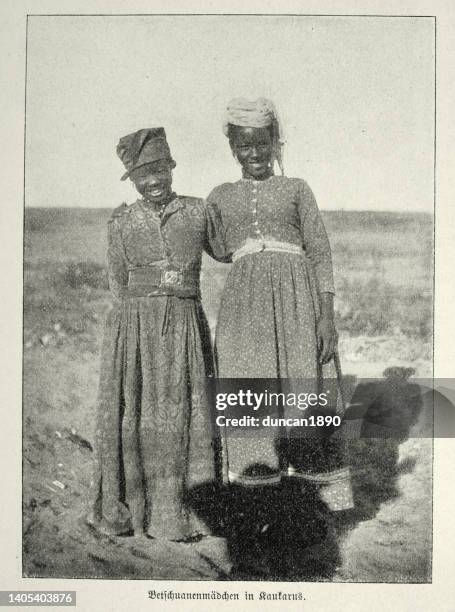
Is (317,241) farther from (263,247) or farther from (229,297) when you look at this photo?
(229,297)

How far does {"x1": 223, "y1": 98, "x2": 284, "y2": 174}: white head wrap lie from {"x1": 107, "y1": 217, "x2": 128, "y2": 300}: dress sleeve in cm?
57

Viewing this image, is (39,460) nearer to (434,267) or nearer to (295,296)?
(295,296)

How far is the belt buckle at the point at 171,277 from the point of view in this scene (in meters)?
2.68

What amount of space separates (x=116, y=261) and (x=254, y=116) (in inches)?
30.4

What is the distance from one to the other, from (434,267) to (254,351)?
77cm

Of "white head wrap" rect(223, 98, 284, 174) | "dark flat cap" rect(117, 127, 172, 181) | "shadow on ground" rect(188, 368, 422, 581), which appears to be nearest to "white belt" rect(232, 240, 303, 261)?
"white head wrap" rect(223, 98, 284, 174)

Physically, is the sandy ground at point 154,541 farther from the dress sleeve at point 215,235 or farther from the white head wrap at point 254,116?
the white head wrap at point 254,116

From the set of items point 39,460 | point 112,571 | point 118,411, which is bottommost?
point 112,571

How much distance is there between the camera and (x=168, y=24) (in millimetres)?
2727

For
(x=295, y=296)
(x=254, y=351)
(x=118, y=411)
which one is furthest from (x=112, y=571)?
(x=295, y=296)

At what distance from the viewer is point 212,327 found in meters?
2.70

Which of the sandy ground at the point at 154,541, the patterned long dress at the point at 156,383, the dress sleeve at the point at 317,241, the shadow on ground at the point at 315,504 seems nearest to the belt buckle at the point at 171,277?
the patterned long dress at the point at 156,383

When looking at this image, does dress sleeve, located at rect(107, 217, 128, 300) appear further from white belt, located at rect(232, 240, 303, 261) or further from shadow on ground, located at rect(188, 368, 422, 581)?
shadow on ground, located at rect(188, 368, 422, 581)

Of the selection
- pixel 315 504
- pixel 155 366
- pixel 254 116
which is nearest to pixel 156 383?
pixel 155 366
